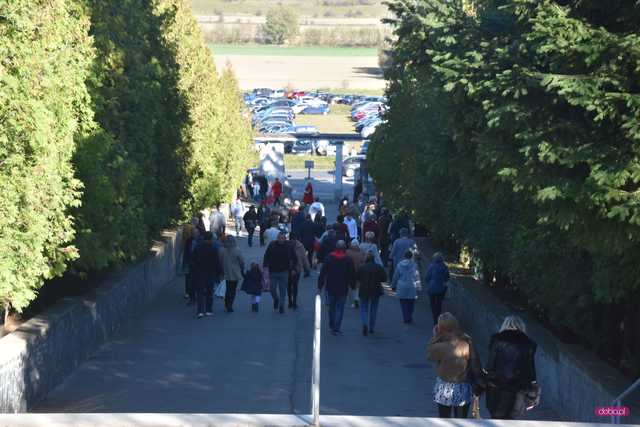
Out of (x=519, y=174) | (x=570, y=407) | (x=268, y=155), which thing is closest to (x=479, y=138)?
(x=519, y=174)

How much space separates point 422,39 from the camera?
17609 mm

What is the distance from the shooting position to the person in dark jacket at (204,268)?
22.6 metres

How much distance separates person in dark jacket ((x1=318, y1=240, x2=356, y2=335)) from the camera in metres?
20.9

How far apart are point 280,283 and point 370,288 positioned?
116 inches

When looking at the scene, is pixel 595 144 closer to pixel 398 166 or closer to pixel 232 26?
pixel 398 166

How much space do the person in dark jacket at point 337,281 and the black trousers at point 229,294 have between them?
2.83m

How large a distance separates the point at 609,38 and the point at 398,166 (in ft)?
74.5

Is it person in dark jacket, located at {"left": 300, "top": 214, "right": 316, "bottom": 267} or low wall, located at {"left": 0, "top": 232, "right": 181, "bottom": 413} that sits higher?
low wall, located at {"left": 0, "top": 232, "right": 181, "bottom": 413}

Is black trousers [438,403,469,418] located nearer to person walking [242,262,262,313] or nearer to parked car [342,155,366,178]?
person walking [242,262,262,313]

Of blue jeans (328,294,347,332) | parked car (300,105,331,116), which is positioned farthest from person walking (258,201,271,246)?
parked car (300,105,331,116)

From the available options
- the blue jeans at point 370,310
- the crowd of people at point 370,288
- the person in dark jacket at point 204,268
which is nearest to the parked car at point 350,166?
the crowd of people at point 370,288

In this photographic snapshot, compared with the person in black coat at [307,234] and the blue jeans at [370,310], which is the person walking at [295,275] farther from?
the person in black coat at [307,234]

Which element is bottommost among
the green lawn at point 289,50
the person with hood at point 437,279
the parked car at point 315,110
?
the green lawn at point 289,50

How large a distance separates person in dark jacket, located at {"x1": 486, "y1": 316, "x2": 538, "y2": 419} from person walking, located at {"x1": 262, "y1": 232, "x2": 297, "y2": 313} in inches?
448
